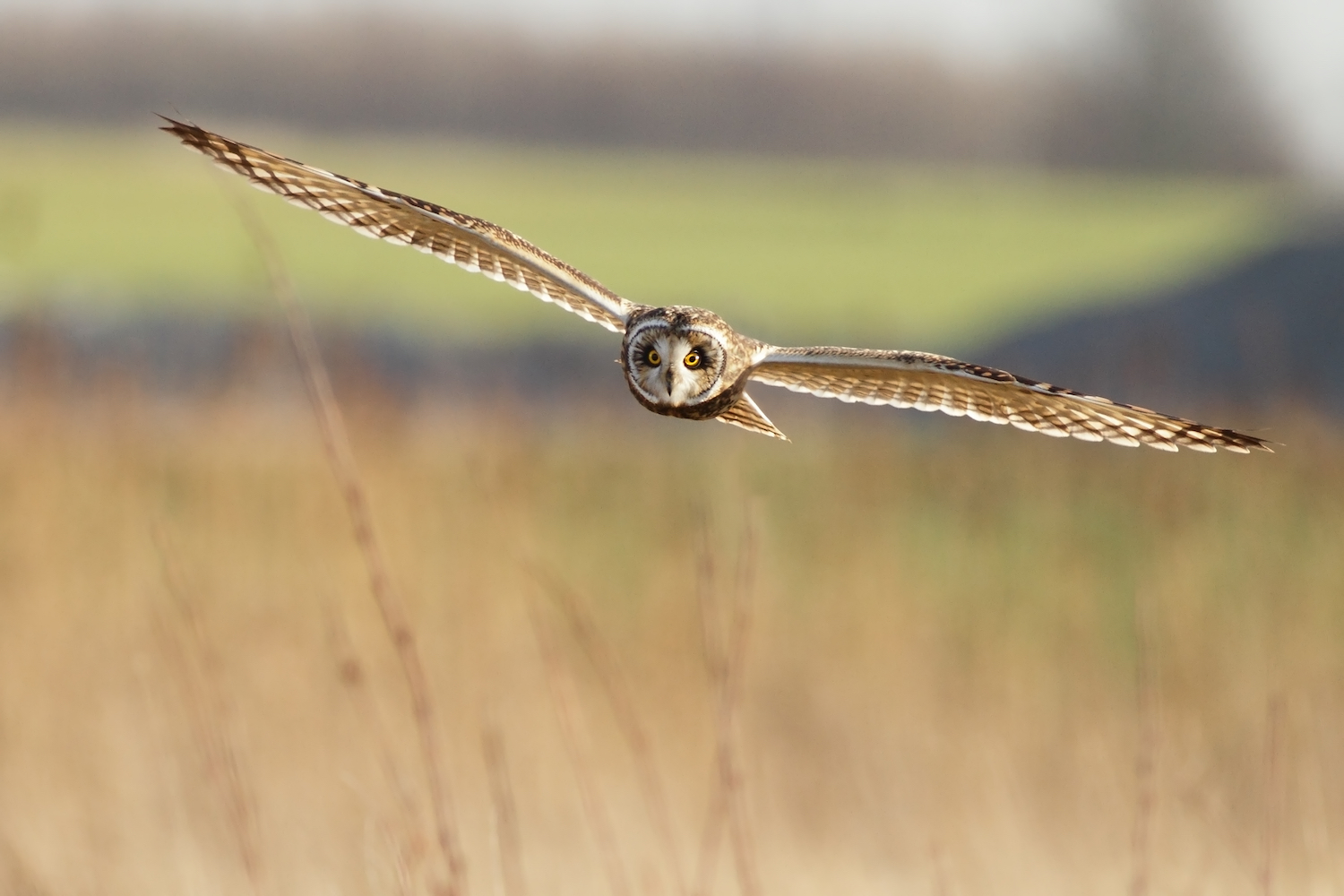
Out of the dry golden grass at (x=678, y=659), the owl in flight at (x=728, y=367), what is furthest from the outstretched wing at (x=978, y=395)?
the dry golden grass at (x=678, y=659)

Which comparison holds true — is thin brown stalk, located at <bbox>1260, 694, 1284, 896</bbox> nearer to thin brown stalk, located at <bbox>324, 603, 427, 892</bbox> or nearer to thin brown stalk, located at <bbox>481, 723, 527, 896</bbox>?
thin brown stalk, located at <bbox>481, 723, 527, 896</bbox>

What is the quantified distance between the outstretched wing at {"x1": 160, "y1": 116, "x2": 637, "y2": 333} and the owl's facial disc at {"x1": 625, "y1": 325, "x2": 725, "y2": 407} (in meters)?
0.10

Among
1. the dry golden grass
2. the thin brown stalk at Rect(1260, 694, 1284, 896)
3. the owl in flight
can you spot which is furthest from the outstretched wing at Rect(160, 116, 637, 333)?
the dry golden grass

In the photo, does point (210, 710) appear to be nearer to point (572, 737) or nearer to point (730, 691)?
point (572, 737)

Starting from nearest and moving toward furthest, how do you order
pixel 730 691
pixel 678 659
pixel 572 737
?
pixel 730 691, pixel 572 737, pixel 678 659

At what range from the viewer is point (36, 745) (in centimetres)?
405

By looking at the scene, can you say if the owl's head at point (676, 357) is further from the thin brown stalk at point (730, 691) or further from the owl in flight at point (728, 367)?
the thin brown stalk at point (730, 691)

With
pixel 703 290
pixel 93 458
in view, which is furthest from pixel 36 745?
pixel 703 290

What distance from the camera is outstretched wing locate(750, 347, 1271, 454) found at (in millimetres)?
1422

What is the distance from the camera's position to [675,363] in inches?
60.3

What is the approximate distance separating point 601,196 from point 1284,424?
3208cm

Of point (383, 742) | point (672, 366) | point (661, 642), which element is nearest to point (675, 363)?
point (672, 366)

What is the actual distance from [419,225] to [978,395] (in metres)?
0.83

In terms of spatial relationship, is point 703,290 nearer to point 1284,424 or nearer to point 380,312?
point 380,312
